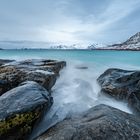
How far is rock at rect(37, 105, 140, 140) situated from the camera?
3982mm

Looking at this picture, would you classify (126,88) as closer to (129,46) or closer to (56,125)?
(56,125)

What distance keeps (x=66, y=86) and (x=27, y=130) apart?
581cm

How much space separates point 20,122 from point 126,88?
4538mm

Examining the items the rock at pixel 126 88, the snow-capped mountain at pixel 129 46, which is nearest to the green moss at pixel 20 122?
the rock at pixel 126 88

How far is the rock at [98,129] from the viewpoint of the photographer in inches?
157

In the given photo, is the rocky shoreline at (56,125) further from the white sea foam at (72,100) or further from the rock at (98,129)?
the white sea foam at (72,100)

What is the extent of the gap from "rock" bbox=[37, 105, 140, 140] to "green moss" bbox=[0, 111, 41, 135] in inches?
15.3

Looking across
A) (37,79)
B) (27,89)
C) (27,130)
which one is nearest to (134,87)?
(37,79)

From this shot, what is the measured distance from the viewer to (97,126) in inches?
163

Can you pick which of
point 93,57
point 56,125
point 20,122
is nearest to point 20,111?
point 20,122

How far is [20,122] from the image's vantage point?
4379mm

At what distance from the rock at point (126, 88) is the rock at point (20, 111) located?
323 centimetres

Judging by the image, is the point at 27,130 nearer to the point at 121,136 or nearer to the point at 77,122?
the point at 77,122

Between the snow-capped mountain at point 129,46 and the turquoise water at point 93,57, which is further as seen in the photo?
the snow-capped mountain at point 129,46
